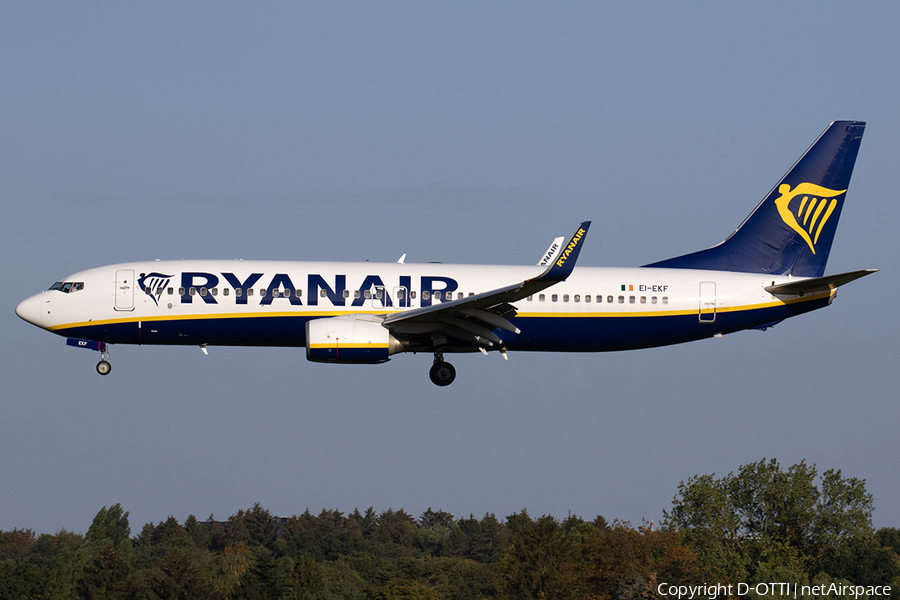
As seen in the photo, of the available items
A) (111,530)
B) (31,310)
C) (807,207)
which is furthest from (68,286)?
(111,530)

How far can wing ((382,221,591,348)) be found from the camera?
Answer: 37.6 m

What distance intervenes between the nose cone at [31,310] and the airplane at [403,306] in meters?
0.05

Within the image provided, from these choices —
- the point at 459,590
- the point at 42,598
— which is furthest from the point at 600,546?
the point at 42,598

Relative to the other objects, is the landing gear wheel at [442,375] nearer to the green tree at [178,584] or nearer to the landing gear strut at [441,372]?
the landing gear strut at [441,372]

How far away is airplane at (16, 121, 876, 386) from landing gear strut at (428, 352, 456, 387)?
38mm

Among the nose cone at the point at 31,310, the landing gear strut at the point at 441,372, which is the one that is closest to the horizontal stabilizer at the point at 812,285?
the landing gear strut at the point at 441,372

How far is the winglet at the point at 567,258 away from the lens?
3731 centimetres

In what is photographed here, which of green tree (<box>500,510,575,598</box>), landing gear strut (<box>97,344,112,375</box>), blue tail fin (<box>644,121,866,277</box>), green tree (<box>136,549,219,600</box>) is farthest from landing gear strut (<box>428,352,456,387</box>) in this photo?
green tree (<box>136,549,219,600</box>)

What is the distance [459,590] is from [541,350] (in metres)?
110

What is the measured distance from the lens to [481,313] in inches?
1613

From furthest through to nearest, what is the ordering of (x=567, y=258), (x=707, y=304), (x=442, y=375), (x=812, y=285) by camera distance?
(x=707, y=304)
(x=812, y=285)
(x=442, y=375)
(x=567, y=258)

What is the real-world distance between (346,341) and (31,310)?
12371mm

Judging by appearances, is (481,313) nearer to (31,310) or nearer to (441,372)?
(441,372)

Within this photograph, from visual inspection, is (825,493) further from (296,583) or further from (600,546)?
(296,583)
